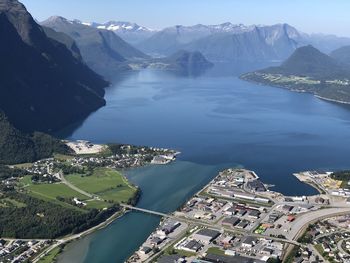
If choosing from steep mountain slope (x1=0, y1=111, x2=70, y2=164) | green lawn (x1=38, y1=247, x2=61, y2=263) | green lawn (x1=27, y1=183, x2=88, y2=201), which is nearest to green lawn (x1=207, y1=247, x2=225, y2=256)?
green lawn (x1=38, y1=247, x2=61, y2=263)

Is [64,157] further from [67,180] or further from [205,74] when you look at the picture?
[205,74]

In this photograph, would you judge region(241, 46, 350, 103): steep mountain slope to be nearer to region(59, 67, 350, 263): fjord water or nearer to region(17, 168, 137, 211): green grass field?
region(59, 67, 350, 263): fjord water

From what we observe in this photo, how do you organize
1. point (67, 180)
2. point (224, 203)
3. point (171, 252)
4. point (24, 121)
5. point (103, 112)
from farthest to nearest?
point (103, 112)
point (24, 121)
point (67, 180)
point (224, 203)
point (171, 252)

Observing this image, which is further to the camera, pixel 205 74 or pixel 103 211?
pixel 205 74

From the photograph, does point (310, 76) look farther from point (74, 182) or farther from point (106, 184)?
point (74, 182)

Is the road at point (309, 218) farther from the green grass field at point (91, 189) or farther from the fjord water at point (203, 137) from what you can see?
the green grass field at point (91, 189)

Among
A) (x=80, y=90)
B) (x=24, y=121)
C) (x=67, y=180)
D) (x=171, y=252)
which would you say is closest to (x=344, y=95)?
(x=80, y=90)

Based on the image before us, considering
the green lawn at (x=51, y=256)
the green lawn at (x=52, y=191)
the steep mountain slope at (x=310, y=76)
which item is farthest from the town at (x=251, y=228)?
the steep mountain slope at (x=310, y=76)

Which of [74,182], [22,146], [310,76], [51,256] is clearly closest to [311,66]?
[310,76]
